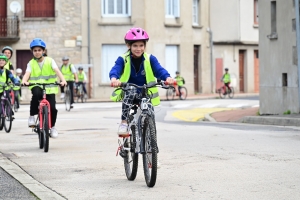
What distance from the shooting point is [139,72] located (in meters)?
9.88

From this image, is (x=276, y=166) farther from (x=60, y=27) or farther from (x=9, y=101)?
(x=60, y=27)

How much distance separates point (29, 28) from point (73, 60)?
2.70m

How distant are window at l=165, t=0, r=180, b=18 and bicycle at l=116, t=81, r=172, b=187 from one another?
1510 inches

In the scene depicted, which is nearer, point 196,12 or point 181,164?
point 181,164

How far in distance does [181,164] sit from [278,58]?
12.8 meters

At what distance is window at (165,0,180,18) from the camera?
1891 inches

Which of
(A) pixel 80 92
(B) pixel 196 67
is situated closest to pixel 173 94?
(A) pixel 80 92

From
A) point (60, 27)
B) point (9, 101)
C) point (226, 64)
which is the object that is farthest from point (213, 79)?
point (9, 101)

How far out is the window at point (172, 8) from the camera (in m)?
48.0

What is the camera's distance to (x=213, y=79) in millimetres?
52594

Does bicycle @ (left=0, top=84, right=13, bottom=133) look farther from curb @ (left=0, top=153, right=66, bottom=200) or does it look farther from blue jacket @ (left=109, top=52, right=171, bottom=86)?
blue jacket @ (left=109, top=52, right=171, bottom=86)

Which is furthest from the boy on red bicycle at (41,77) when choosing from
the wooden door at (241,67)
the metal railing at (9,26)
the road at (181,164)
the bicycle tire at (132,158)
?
the wooden door at (241,67)

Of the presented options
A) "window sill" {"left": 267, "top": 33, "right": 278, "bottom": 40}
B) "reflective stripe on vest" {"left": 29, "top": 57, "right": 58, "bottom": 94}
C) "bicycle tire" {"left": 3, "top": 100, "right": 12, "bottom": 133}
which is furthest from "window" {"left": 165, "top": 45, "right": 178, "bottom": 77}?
"reflective stripe on vest" {"left": 29, "top": 57, "right": 58, "bottom": 94}

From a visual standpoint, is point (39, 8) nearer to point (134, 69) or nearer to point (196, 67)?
point (196, 67)
